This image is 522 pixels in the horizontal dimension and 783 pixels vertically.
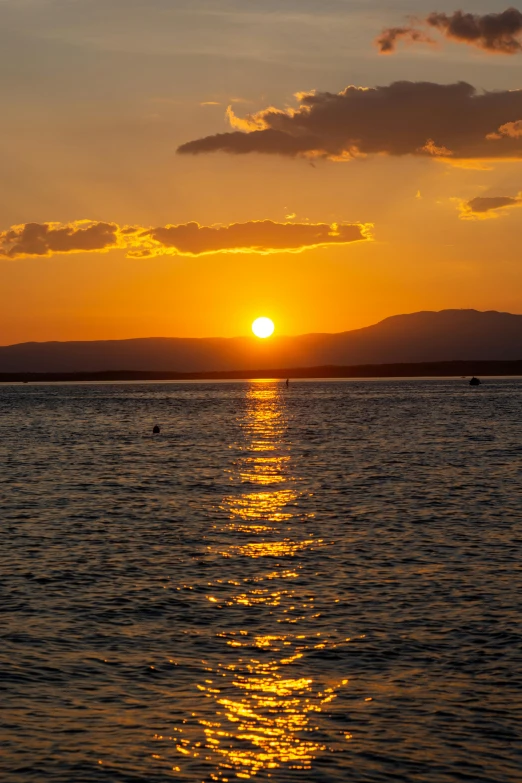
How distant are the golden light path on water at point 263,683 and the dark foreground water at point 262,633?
52 millimetres

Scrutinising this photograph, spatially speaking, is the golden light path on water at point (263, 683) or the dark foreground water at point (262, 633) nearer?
the golden light path on water at point (263, 683)

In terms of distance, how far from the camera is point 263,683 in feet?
62.8

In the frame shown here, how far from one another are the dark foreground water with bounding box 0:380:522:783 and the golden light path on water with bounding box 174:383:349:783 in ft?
0.17

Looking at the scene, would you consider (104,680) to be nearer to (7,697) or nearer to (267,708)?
(7,697)

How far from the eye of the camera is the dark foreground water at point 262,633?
15.8 meters

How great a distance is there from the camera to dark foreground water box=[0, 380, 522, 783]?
15758mm

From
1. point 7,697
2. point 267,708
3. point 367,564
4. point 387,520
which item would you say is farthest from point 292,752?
point 387,520

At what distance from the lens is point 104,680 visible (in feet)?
63.6

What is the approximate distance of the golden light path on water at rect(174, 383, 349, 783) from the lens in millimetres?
15594

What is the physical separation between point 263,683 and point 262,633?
3828 mm

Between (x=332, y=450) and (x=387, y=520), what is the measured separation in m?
41.8

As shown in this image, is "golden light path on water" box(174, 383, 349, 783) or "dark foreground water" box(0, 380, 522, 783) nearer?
"golden light path on water" box(174, 383, 349, 783)

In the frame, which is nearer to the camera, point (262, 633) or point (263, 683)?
point (263, 683)

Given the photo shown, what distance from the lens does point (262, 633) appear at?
75.4 ft
